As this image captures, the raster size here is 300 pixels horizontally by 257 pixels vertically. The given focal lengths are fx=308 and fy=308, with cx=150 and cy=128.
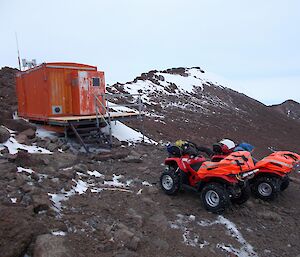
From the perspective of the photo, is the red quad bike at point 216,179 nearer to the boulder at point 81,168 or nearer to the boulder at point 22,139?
the boulder at point 81,168

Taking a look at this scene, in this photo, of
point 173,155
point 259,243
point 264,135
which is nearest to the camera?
point 259,243

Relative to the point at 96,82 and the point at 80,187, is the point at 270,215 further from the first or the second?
the point at 96,82

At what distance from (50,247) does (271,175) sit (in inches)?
192

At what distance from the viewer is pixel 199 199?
653 cm

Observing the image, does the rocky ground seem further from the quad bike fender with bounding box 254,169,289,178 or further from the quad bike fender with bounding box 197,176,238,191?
the quad bike fender with bounding box 254,169,289,178

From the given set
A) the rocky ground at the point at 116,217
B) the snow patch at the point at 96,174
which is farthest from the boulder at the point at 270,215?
the snow patch at the point at 96,174

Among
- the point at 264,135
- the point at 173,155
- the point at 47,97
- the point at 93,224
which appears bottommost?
the point at 264,135

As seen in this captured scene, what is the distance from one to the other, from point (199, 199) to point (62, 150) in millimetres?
4784

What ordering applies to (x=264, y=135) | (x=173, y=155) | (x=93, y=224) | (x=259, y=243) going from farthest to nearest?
(x=264, y=135)
(x=173, y=155)
(x=259, y=243)
(x=93, y=224)

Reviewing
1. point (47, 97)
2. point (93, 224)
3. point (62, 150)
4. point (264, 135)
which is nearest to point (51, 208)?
point (93, 224)

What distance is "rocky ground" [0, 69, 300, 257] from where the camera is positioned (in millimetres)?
4094

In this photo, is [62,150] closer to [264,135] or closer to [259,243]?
[259,243]

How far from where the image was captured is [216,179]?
5.94 m

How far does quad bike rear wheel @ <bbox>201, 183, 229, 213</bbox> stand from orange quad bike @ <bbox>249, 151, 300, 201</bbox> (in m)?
1.37
